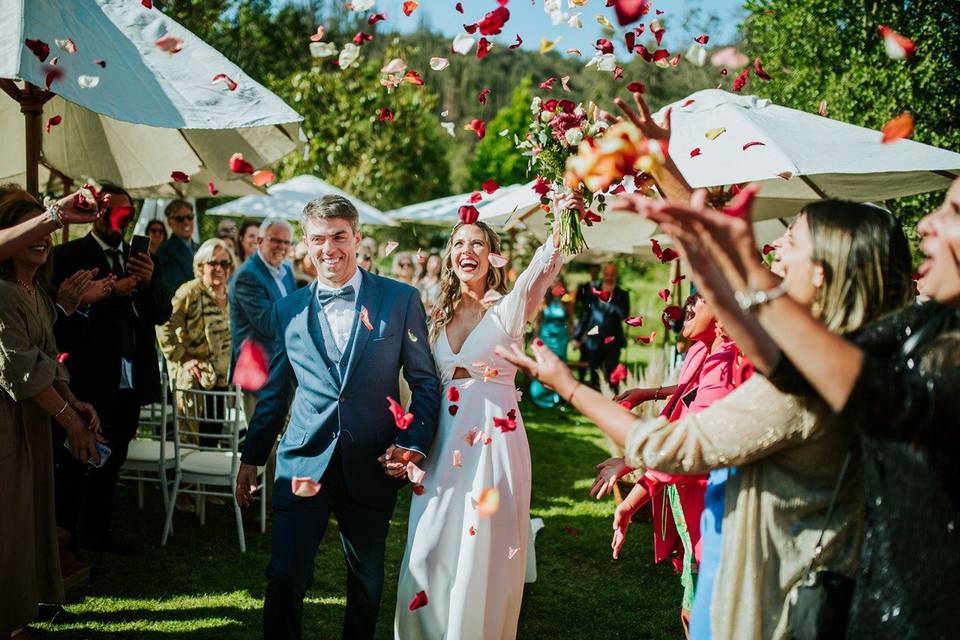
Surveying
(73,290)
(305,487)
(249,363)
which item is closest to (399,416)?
(305,487)

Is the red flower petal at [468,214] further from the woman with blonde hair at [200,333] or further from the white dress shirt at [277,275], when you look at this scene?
the woman with blonde hair at [200,333]

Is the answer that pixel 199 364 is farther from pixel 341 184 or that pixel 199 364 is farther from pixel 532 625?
pixel 341 184

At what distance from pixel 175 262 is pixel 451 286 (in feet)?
15.5

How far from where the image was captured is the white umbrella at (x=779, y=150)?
14.0 feet

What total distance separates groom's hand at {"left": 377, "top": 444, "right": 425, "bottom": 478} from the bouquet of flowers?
1.20m

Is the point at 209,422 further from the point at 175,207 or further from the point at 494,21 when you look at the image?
the point at 494,21

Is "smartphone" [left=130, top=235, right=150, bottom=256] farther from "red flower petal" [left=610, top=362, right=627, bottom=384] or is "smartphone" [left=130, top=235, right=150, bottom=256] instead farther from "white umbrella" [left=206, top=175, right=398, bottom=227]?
"white umbrella" [left=206, top=175, right=398, bottom=227]

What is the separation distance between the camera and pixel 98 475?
18.6 ft

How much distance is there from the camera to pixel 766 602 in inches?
87.1

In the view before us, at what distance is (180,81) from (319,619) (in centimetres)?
309

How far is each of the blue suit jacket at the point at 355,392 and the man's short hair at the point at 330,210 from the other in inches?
12.0

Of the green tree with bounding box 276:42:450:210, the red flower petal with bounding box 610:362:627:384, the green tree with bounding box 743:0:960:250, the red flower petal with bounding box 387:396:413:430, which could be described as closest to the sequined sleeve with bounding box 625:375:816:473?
the red flower petal with bounding box 387:396:413:430

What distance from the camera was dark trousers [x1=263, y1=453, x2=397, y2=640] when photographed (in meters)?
3.60

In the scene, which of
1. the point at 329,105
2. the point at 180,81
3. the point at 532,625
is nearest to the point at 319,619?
the point at 532,625
